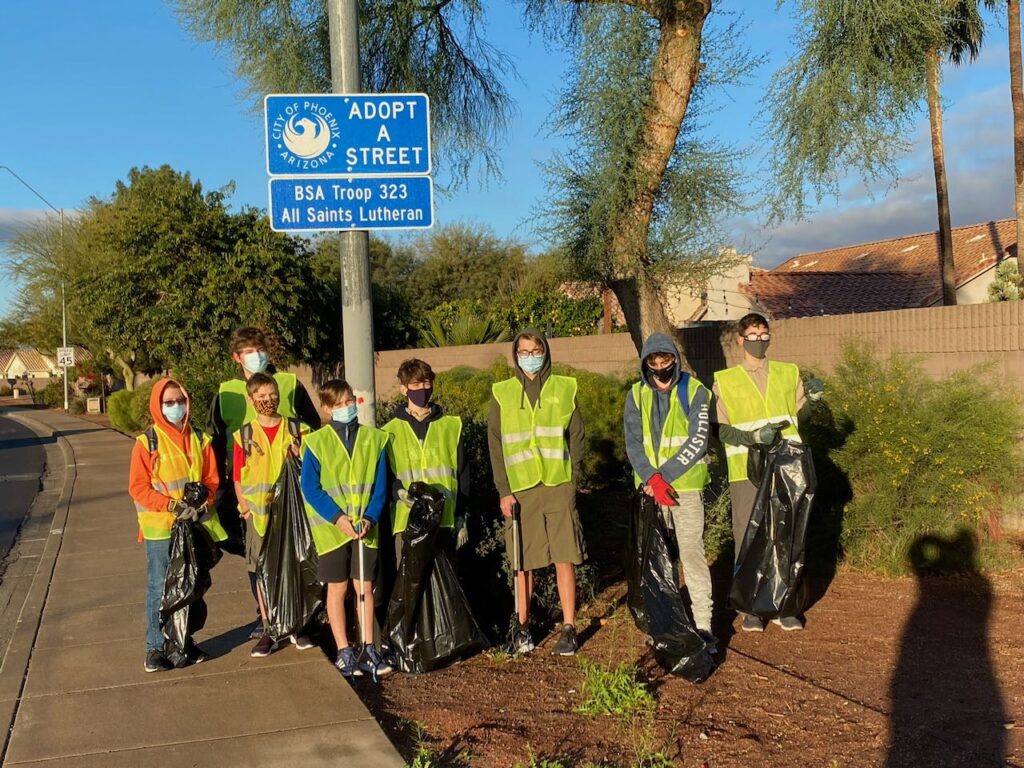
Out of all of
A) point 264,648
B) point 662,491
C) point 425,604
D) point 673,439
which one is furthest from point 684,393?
point 264,648

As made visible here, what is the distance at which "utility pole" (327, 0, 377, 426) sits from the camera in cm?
583

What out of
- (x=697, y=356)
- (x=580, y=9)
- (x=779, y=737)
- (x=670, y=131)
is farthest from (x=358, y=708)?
(x=697, y=356)

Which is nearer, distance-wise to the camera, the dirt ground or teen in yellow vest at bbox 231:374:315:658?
the dirt ground

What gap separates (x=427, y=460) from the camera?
17.5ft

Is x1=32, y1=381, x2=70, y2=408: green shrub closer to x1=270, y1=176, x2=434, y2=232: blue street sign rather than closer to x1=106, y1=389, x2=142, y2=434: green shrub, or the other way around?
x1=106, y1=389, x2=142, y2=434: green shrub

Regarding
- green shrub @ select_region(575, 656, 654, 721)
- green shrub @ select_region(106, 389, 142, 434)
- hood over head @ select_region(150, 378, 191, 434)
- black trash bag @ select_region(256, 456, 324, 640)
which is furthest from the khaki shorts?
green shrub @ select_region(106, 389, 142, 434)

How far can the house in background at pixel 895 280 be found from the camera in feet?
101

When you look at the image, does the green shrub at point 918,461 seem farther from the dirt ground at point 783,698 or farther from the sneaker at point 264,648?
the sneaker at point 264,648

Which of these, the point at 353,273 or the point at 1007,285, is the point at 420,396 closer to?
the point at 353,273

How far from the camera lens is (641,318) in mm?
8164

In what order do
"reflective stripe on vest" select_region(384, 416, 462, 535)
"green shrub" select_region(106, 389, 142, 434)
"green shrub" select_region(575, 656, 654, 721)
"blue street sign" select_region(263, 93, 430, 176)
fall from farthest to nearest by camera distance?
1. "green shrub" select_region(106, 389, 142, 434)
2. "blue street sign" select_region(263, 93, 430, 176)
3. "reflective stripe on vest" select_region(384, 416, 462, 535)
4. "green shrub" select_region(575, 656, 654, 721)

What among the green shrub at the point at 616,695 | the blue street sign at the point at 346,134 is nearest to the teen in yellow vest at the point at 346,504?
the green shrub at the point at 616,695

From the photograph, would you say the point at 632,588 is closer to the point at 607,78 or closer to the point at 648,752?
the point at 648,752

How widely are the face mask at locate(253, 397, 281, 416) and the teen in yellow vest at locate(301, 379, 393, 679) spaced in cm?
35
